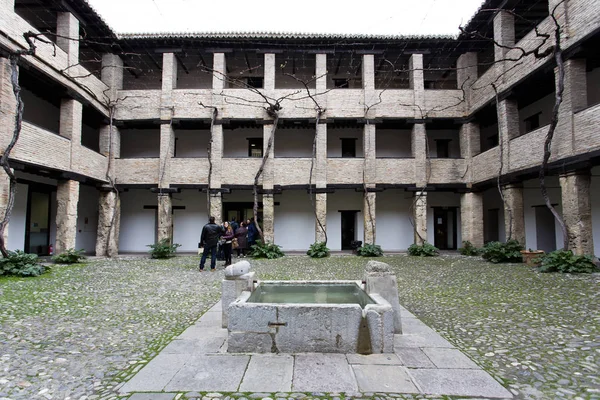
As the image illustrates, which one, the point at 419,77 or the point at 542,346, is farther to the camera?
the point at 419,77

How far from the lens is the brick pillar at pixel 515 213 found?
12.6m

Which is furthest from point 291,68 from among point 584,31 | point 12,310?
point 12,310

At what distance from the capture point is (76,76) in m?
12.4

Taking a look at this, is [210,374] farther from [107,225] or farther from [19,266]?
[107,225]

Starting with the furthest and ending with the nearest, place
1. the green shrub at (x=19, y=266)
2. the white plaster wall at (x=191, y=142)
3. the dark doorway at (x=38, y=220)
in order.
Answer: the white plaster wall at (x=191, y=142)
the dark doorway at (x=38, y=220)
the green shrub at (x=19, y=266)

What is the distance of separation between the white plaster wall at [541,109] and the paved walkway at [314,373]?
525 inches

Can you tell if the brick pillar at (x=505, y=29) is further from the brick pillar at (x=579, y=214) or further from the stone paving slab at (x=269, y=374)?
the stone paving slab at (x=269, y=374)

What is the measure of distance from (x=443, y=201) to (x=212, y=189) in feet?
40.3

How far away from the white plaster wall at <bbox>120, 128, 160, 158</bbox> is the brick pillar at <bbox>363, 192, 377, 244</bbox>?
11283 millimetres

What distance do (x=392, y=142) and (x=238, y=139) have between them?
8.36 metres

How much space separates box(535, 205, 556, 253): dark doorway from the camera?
14.6 metres

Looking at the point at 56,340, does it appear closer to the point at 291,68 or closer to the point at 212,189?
the point at 212,189

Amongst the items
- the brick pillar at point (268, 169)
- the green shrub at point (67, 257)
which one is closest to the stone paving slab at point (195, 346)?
the green shrub at point (67, 257)

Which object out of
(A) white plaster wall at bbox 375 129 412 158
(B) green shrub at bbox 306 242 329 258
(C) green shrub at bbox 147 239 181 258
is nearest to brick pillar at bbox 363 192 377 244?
(B) green shrub at bbox 306 242 329 258
